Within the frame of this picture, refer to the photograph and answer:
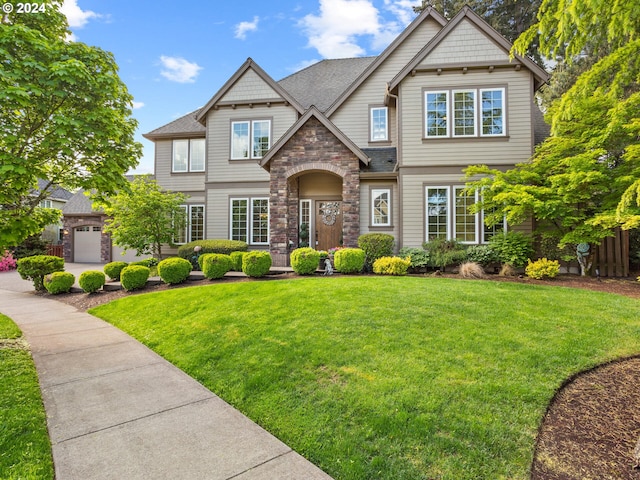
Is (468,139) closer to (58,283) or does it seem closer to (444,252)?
(444,252)

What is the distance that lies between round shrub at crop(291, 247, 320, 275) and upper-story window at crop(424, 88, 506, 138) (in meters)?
6.15

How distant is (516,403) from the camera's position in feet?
10.5

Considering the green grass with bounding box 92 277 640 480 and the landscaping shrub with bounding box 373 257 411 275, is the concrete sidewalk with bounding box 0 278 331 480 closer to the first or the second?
the green grass with bounding box 92 277 640 480

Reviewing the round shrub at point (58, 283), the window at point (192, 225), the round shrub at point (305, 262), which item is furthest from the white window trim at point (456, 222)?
the round shrub at point (58, 283)

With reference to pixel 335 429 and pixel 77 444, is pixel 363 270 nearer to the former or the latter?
pixel 335 429

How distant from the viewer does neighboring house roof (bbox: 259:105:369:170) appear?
11961 mm

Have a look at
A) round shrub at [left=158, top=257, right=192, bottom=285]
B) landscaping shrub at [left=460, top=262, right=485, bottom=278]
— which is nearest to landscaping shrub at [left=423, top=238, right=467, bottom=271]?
landscaping shrub at [left=460, top=262, right=485, bottom=278]

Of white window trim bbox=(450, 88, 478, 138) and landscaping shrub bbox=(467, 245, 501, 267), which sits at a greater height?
white window trim bbox=(450, 88, 478, 138)

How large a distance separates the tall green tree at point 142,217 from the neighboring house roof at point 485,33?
10.1 meters

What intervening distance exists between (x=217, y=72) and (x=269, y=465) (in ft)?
58.4

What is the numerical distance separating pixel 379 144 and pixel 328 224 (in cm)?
400

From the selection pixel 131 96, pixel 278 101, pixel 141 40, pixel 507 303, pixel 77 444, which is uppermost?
pixel 141 40

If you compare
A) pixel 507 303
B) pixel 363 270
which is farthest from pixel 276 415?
pixel 363 270

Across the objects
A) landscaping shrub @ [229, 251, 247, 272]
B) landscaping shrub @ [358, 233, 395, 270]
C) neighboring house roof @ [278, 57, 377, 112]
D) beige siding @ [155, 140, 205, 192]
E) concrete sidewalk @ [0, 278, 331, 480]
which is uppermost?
neighboring house roof @ [278, 57, 377, 112]
